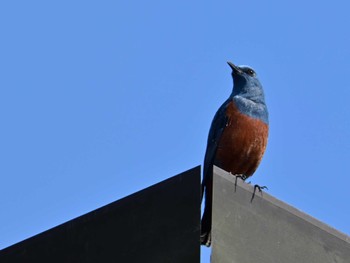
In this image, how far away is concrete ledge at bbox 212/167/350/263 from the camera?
492 cm

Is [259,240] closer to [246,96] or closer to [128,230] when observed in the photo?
[128,230]

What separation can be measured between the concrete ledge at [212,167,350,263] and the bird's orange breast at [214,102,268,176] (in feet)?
14.9

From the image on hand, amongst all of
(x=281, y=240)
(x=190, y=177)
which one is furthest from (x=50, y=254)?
(x=281, y=240)

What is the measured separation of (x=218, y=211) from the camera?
4.94 m

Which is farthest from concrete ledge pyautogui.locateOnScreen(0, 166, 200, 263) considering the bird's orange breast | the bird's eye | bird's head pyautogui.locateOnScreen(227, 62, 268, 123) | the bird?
the bird's eye

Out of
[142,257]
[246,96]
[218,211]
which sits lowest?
[142,257]

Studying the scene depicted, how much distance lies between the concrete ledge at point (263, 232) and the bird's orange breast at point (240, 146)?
4539 mm

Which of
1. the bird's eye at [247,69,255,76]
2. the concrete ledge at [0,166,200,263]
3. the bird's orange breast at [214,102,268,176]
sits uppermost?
the bird's eye at [247,69,255,76]

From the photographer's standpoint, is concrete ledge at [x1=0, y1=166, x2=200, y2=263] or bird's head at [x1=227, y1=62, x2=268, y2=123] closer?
concrete ledge at [x1=0, y1=166, x2=200, y2=263]

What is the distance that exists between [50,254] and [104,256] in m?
0.42

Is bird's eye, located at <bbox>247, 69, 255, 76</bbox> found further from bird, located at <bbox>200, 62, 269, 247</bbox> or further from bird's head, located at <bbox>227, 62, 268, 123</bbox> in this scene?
bird, located at <bbox>200, 62, 269, 247</bbox>

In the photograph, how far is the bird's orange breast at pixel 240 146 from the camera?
33.6 ft

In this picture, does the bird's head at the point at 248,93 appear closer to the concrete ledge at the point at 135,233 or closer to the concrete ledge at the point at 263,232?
the concrete ledge at the point at 263,232

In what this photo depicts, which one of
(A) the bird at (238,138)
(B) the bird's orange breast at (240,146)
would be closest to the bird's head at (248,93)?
(A) the bird at (238,138)
